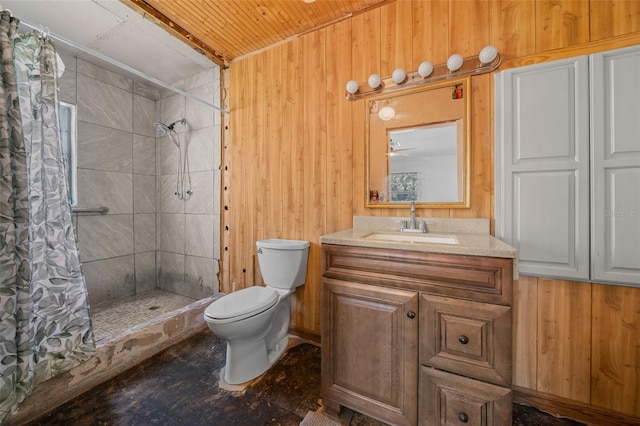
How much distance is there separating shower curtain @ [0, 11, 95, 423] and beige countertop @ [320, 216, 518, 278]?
4.71 ft

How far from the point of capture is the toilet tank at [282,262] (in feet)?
5.82

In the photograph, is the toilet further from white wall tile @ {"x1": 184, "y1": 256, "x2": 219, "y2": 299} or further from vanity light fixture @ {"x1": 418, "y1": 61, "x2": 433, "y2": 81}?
vanity light fixture @ {"x1": 418, "y1": 61, "x2": 433, "y2": 81}

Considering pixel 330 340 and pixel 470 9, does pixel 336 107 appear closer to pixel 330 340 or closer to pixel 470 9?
pixel 470 9

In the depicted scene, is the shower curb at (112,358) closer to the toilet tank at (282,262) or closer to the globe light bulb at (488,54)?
the toilet tank at (282,262)

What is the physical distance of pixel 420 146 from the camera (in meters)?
1.55

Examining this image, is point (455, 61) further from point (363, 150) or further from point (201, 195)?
point (201, 195)

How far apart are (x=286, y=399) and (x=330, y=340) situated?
46 cm

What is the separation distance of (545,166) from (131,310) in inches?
129

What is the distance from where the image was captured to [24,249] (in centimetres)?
116

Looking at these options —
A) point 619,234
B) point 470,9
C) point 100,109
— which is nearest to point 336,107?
point 470,9

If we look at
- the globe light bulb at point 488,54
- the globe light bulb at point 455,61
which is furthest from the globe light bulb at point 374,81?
the globe light bulb at point 488,54

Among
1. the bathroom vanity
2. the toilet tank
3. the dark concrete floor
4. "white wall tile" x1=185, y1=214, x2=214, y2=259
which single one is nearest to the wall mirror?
the bathroom vanity

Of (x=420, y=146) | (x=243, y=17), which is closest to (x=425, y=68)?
(x=420, y=146)

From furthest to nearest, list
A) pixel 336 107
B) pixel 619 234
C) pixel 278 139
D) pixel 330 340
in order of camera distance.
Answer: pixel 278 139 < pixel 336 107 < pixel 330 340 < pixel 619 234
